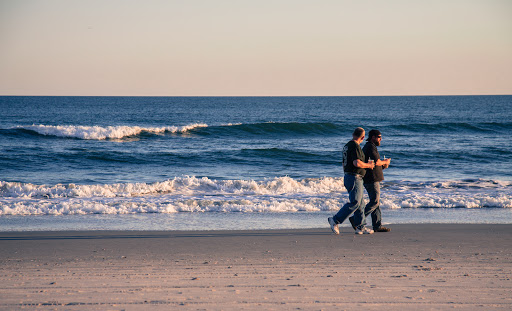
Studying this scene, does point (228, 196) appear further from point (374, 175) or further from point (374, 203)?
point (374, 175)

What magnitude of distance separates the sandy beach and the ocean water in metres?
1.20

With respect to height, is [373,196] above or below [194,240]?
above

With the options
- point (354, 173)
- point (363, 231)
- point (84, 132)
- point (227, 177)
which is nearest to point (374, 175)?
point (354, 173)

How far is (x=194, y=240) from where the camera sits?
683 cm

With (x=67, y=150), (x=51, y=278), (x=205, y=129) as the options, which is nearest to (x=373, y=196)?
(x=51, y=278)

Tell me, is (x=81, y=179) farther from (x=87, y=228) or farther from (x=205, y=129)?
(x=205, y=129)

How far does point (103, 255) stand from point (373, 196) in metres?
4.04

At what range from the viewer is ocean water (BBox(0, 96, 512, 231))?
907 cm

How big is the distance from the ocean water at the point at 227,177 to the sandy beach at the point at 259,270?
3.95 feet

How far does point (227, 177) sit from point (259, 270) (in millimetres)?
10459

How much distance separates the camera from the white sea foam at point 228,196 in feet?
31.8

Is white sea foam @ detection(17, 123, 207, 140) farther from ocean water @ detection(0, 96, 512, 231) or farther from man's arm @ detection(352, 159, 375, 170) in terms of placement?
man's arm @ detection(352, 159, 375, 170)

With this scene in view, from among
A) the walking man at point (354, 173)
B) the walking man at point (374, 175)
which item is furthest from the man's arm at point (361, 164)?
the walking man at point (374, 175)

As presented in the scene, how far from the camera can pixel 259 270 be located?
516cm
